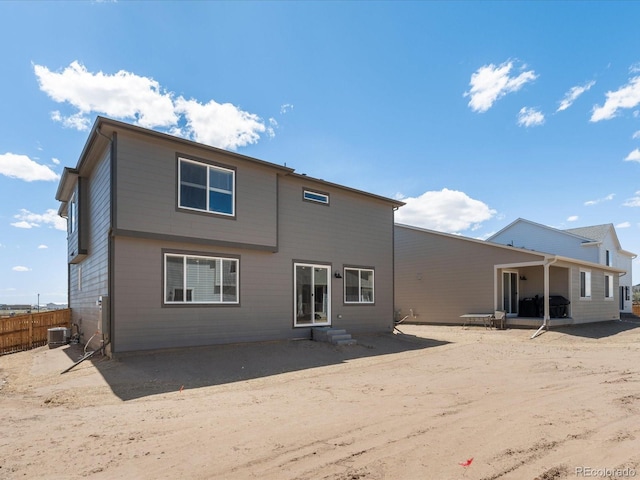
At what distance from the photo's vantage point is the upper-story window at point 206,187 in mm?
10523

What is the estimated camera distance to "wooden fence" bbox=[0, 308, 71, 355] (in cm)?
1326

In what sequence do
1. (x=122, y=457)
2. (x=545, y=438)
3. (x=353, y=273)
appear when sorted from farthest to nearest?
1. (x=353, y=273)
2. (x=545, y=438)
3. (x=122, y=457)

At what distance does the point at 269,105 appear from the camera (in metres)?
13.7

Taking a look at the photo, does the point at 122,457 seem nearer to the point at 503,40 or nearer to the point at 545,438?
the point at 545,438

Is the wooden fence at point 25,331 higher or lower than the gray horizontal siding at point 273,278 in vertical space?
lower

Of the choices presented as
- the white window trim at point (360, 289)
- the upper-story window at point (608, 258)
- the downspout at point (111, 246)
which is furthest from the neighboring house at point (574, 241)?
the downspout at point (111, 246)

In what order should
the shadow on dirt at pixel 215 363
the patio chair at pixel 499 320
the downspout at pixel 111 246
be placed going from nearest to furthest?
the shadow on dirt at pixel 215 363 < the downspout at pixel 111 246 < the patio chair at pixel 499 320

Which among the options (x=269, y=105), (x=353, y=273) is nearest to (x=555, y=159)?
(x=353, y=273)

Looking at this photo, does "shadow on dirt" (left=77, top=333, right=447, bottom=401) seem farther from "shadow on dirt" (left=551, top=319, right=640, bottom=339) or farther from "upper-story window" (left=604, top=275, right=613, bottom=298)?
"upper-story window" (left=604, top=275, right=613, bottom=298)

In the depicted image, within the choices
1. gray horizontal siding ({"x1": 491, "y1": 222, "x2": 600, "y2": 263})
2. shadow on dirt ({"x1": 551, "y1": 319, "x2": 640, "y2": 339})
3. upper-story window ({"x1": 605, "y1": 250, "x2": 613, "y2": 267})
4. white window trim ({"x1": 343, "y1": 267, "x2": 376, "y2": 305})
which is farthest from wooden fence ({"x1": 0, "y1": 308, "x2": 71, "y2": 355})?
upper-story window ({"x1": 605, "y1": 250, "x2": 613, "y2": 267})

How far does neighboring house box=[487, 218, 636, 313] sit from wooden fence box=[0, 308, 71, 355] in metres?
29.1

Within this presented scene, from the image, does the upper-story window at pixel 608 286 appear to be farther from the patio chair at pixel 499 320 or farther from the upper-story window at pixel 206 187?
the upper-story window at pixel 206 187

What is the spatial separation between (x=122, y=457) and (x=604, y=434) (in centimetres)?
506

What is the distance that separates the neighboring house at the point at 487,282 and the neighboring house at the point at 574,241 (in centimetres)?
541
